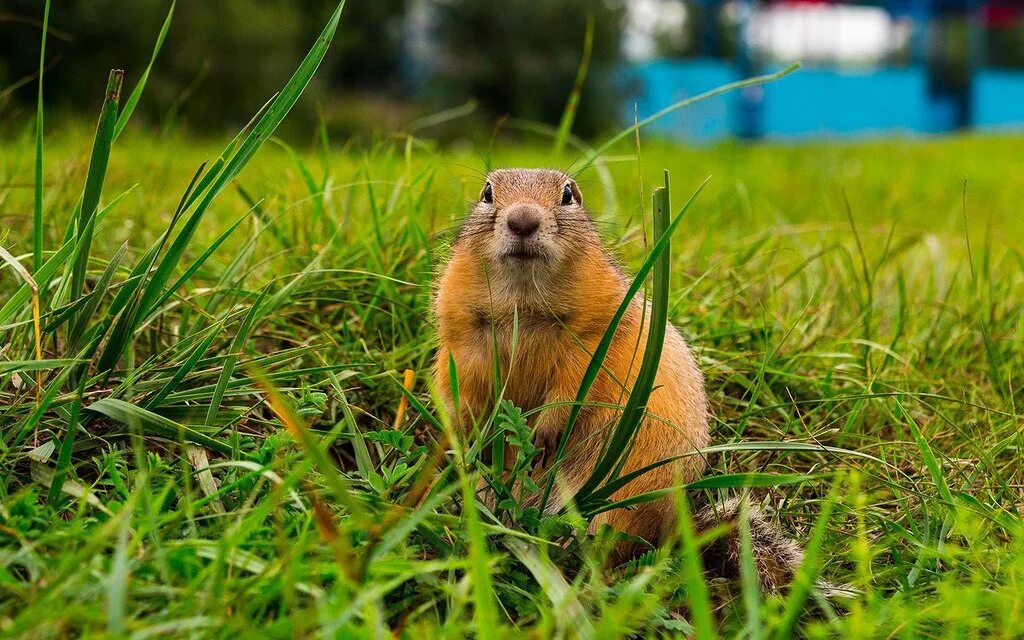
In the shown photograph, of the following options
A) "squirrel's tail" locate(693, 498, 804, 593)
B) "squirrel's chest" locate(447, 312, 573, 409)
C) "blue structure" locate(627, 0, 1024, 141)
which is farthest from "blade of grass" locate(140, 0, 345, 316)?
"blue structure" locate(627, 0, 1024, 141)

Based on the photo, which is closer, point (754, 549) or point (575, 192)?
point (754, 549)

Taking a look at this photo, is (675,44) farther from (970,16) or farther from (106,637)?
(106,637)

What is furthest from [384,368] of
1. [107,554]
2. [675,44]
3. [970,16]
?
[970,16]

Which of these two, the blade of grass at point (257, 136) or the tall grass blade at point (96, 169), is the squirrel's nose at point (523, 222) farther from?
the tall grass blade at point (96, 169)

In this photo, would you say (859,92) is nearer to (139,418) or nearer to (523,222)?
(523,222)

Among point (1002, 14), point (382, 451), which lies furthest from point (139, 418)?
point (1002, 14)

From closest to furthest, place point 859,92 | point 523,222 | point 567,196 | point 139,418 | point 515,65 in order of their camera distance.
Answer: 1. point 139,418
2. point 523,222
3. point 567,196
4. point 515,65
5. point 859,92

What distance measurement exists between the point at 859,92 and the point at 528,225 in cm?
1888

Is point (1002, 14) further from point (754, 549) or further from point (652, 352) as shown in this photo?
point (652, 352)

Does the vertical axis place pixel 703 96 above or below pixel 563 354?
above

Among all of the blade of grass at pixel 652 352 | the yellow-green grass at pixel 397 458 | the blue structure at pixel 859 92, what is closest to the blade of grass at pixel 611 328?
the blade of grass at pixel 652 352

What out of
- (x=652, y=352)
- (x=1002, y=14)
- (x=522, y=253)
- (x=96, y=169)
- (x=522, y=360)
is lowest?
(x=522, y=360)

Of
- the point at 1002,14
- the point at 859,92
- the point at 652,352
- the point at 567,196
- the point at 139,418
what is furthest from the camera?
the point at 1002,14

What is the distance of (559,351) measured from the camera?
2.16m
